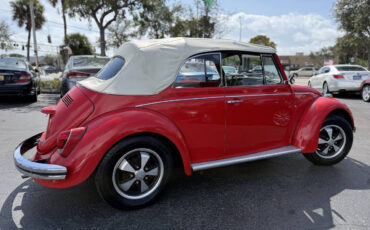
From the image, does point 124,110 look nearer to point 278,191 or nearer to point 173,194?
point 173,194

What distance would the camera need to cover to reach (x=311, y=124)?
11.6ft

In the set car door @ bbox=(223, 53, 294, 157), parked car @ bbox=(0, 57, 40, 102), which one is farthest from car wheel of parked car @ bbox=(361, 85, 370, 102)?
parked car @ bbox=(0, 57, 40, 102)

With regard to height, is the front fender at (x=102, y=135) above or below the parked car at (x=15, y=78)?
below

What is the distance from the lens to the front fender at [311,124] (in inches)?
138

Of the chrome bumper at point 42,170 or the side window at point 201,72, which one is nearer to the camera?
the chrome bumper at point 42,170

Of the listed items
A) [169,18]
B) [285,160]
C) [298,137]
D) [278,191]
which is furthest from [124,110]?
[169,18]

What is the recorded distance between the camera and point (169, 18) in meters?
22.8

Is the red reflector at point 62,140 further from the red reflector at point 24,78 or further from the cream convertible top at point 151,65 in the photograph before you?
the red reflector at point 24,78

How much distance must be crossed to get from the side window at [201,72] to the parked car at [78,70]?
541cm

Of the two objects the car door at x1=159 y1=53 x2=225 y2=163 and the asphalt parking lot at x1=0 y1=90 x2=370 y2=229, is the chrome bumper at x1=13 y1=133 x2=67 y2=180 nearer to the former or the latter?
the asphalt parking lot at x1=0 y1=90 x2=370 y2=229

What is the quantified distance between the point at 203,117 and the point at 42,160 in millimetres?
1693

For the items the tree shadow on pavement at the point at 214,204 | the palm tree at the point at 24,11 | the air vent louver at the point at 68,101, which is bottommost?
the tree shadow on pavement at the point at 214,204

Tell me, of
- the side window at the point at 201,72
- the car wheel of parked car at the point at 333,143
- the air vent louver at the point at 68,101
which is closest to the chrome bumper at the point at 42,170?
the air vent louver at the point at 68,101

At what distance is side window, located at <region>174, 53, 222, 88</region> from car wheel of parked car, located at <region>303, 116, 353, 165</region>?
1.84 meters
